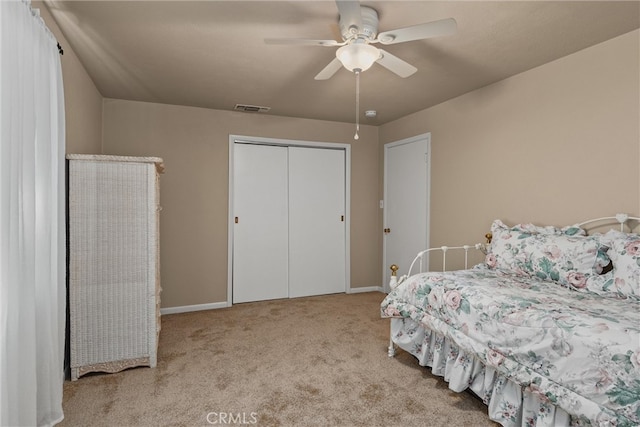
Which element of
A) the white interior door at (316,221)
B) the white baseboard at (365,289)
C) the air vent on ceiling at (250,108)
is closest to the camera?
the air vent on ceiling at (250,108)

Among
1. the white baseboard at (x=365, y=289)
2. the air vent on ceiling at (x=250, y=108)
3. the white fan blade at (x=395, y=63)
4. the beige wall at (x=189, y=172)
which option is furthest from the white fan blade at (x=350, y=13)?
the white baseboard at (x=365, y=289)

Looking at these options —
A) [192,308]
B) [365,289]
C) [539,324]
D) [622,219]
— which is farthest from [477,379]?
[192,308]

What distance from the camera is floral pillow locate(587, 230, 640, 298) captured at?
202cm

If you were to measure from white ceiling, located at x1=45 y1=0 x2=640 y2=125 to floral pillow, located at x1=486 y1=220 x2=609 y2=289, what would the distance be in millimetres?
1293

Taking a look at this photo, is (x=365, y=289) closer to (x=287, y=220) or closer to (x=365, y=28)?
(x=287, y=220)

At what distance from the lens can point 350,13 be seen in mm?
1734

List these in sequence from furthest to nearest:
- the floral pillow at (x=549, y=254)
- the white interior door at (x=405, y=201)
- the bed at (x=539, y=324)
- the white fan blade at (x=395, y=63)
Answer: the white interior door at (x=405, y=201)
the floral pillow at (x=549, y=254)
the white fan blade at (x=395, y=63)
the bed at (x=539, y=324)

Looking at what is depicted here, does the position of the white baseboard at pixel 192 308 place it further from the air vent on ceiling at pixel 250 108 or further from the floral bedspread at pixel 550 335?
the floral bedspread at pixel 550 335

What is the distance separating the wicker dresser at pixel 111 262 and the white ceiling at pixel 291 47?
82cm

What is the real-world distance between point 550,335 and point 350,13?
1748 millimetres

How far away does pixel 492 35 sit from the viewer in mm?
2334

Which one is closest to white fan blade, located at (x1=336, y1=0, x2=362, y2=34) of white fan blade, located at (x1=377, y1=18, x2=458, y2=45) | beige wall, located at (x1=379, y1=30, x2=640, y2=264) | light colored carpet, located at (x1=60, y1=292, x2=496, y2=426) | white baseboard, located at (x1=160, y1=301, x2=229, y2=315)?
white fan blade, located at (x1=377, y1=18, x2=458, y2=45)

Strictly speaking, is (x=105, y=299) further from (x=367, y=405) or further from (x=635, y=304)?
(x=635, y=304)

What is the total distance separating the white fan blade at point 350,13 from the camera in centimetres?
165
